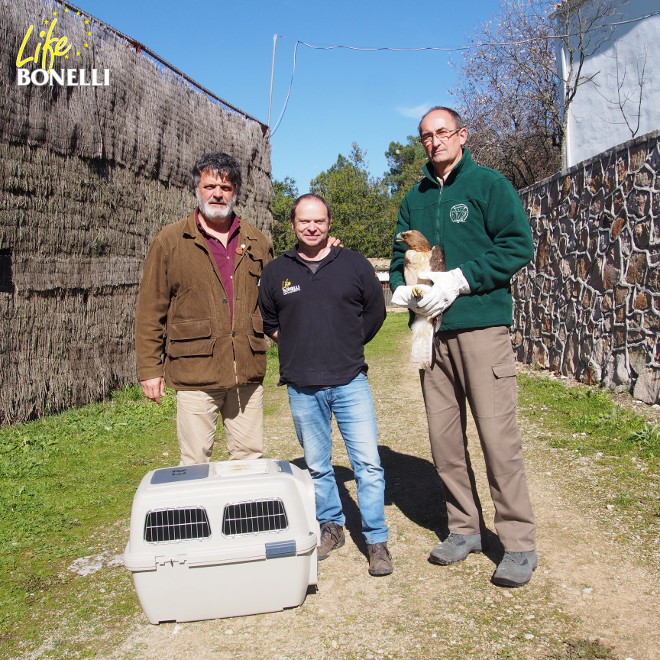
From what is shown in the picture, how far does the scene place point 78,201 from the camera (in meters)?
6.74

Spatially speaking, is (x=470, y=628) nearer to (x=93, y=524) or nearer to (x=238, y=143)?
(x=93, y=524)

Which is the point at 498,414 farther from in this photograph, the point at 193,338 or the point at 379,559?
the point at 193,338

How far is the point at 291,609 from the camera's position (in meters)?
3.10

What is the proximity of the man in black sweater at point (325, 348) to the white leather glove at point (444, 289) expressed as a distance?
38 cm

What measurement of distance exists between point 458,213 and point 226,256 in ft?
4.06

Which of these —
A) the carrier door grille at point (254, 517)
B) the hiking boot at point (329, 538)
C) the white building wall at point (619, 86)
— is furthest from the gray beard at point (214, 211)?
the white building wall at point (619, 86)

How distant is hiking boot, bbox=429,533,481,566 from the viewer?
3.46 m

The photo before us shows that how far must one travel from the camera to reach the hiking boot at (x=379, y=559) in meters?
3.38

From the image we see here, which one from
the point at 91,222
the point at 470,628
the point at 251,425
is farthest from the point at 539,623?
the point at 91,222

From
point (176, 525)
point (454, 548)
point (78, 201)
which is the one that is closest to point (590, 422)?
point (454, 548)

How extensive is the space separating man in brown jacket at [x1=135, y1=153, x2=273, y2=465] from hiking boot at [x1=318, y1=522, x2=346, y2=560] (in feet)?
2.50

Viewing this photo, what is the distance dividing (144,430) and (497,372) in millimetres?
4104

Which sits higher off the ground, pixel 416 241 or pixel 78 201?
pixel 78 201

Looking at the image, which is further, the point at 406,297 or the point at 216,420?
the point at 216,420
